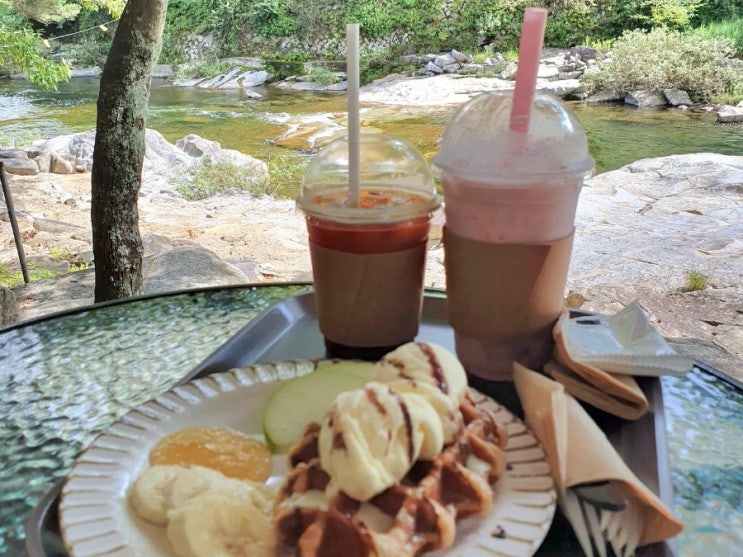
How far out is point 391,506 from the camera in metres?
0.68

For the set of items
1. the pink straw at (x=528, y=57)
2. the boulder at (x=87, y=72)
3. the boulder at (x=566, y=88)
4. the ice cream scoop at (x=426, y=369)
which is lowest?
the boulder at (x=87, y=72)

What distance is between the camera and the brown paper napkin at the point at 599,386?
97 cm

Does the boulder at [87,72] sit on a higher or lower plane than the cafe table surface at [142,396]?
lower

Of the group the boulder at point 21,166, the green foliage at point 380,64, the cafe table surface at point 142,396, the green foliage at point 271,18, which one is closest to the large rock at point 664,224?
the cafe table surface at point 142,396

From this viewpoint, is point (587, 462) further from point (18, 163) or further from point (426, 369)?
point (18, 163)

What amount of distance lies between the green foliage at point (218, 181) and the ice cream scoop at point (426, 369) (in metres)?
5.87

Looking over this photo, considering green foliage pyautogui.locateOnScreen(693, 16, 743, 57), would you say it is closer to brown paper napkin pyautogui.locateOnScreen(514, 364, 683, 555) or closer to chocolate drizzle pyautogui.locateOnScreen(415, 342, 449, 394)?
brown paper napkin pyautogui.locateOnScreen(514, 364, 683, 555)

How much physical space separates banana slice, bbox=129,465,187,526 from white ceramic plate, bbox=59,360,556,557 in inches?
0.4

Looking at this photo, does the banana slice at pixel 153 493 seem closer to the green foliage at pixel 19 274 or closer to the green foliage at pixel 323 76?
the green foliage at pixel 19 274

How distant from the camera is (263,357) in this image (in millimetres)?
1237

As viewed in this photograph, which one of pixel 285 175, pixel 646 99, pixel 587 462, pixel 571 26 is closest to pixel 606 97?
pixel 646 99

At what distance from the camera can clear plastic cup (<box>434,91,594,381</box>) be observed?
0.97 meters

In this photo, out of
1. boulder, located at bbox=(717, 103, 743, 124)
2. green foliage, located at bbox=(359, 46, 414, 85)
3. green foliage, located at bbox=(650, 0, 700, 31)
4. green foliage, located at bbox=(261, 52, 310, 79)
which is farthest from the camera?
green foliage, located at bbox=(261, 52, 310, 79)

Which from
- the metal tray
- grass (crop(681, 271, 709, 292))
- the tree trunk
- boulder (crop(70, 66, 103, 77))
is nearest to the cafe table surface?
the metal tray
